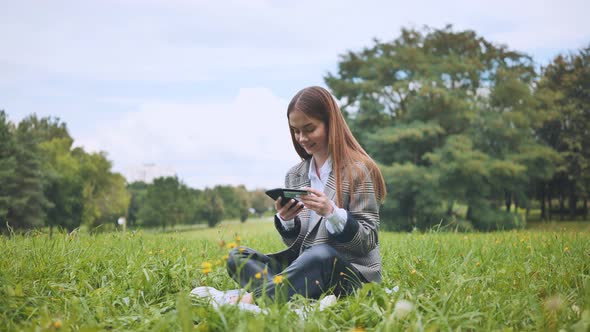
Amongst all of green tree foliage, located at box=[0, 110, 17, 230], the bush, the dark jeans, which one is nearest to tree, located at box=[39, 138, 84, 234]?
green tree foliage, located at box=[0, 110, 17, 230]

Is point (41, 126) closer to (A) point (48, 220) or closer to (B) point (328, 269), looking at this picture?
(A) point (48, 220)

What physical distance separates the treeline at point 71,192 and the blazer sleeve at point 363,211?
19.8 meters

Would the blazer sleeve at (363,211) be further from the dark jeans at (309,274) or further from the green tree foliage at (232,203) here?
the green tree foliage at (232,203)

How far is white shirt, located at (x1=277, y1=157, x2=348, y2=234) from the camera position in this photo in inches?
102

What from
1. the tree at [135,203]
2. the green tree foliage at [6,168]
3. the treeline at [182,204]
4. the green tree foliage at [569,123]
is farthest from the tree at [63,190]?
the green tree foliage at [569,123]

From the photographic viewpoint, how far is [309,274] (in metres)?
2.61

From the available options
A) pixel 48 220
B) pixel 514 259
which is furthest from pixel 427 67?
pixel 48 220

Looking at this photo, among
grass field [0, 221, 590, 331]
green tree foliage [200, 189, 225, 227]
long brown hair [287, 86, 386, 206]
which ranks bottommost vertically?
green tree foliage [200, 189, 225, 227]

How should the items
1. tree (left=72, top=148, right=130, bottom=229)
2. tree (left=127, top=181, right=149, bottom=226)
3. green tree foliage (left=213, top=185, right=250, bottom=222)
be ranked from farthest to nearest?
1. green tree foliage (left=213, top=185, right=250, bottom=222)
2. tree (left=127, top=181, right=149, bottom=226)
3. tree (left=72, top=148, right=130, bottom=229)

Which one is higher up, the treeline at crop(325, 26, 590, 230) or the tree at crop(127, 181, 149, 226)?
the treeline at crop(325, 26, 590, 230)

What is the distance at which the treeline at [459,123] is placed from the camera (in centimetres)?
1992

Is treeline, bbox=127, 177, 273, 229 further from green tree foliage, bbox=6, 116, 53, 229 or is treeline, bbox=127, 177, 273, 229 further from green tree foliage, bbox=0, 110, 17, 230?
green tree foliage, bbox=0, 110, 17, 230

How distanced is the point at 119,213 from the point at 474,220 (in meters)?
27.8

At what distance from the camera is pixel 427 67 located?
21.8 meters
